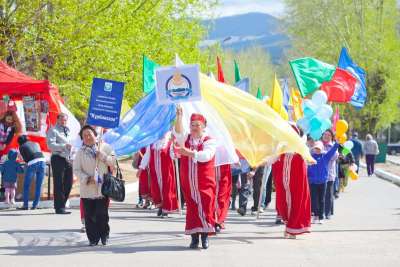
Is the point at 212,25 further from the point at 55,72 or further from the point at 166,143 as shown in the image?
the point at 166,143

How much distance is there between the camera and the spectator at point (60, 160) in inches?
653

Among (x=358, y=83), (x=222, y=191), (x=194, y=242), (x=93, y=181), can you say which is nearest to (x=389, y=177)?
(x=358, y=83)

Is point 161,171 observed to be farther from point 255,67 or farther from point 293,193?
point 255,67

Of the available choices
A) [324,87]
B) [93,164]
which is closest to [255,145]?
[93,164]

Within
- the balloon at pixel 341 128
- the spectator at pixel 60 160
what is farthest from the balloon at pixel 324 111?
the spectator at pixel 60 160

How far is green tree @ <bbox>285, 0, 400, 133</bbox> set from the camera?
2117 inches

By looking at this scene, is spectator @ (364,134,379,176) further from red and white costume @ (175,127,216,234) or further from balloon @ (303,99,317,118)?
red and white costume @ (175,127,216,234)

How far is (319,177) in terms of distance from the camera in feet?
49.7

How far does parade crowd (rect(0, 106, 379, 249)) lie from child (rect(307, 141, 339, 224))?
0.02m

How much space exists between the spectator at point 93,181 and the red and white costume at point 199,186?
0.99m

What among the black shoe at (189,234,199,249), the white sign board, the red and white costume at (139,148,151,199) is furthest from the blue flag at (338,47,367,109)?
the black shoe at (189,234,199,249)

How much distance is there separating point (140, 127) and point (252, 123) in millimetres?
1775

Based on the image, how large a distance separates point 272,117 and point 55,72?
11.9m

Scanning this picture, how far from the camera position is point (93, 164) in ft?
39.7
